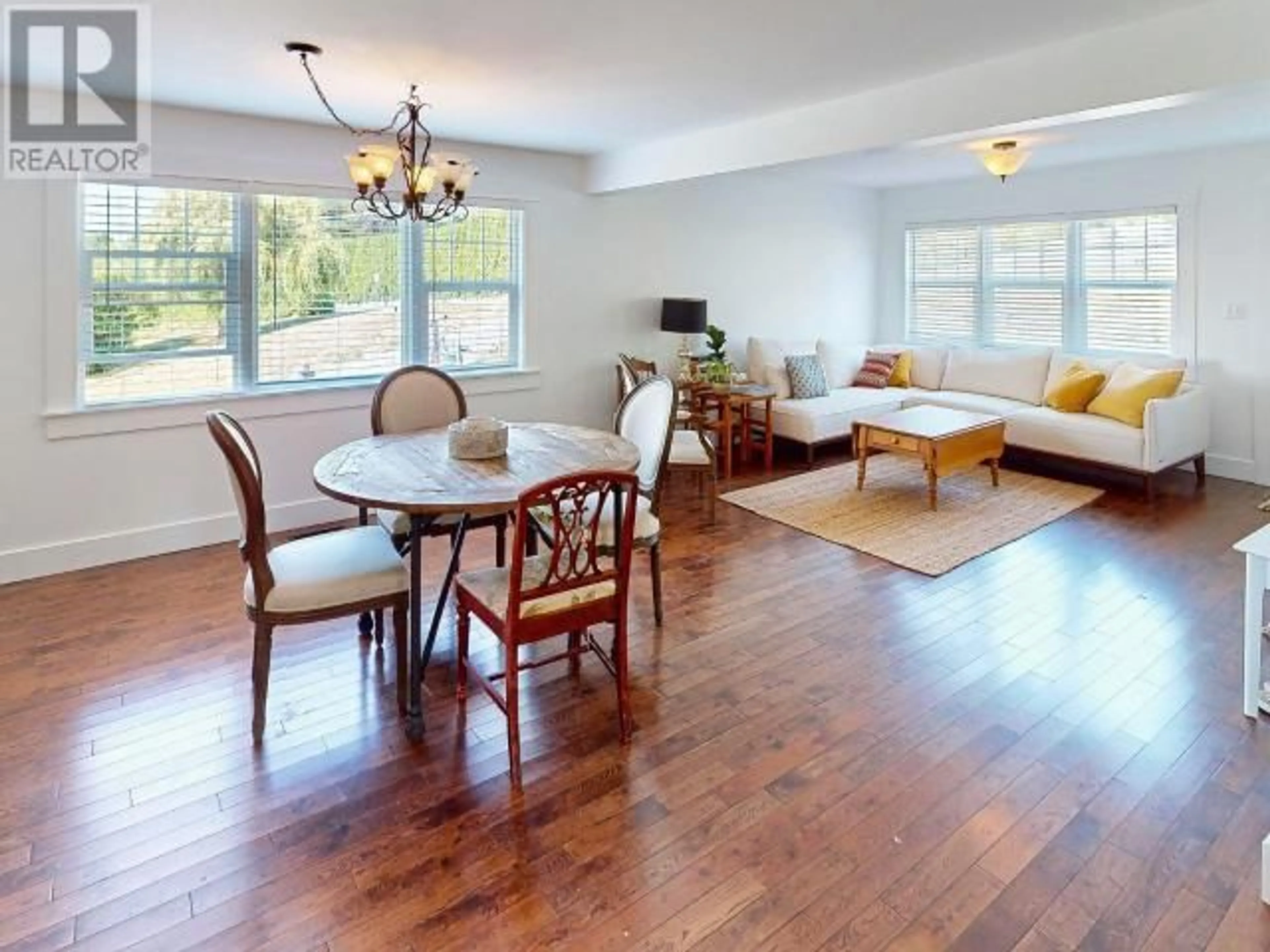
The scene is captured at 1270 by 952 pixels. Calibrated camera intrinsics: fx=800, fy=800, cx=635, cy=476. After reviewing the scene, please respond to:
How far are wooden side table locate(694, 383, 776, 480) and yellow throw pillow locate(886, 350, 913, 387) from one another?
59.5 inches

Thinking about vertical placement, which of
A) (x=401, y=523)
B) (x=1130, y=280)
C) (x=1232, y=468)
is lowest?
(x=401, y=523)

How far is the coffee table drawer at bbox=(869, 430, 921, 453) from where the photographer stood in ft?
17.0

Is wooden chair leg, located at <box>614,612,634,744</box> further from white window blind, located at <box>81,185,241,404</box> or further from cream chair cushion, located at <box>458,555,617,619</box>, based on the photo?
white window blind, located at <box>81,185,241,404</box>

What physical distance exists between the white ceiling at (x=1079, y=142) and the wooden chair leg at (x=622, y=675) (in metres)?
2.63

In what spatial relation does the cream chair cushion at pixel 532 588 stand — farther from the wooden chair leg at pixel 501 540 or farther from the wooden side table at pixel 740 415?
the wooden side table at pixel 740 415

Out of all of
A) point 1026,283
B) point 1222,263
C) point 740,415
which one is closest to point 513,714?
point 740,415

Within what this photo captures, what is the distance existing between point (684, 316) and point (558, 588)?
13.0 ft

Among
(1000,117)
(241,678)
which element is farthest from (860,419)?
(241,678)

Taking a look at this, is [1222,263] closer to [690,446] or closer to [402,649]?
[690,446]

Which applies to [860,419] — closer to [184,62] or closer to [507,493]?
Result: [507,493]

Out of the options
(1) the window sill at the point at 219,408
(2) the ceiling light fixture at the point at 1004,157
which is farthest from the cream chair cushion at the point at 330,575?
(2) the ceiling light fixture at the point at 1004,157

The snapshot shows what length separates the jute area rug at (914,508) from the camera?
4430 millimetres

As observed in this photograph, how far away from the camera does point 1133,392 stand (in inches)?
221

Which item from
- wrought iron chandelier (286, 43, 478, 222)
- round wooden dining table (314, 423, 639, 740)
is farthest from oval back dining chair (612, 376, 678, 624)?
wrought iron chandelier (286, 43, 478, 222)
